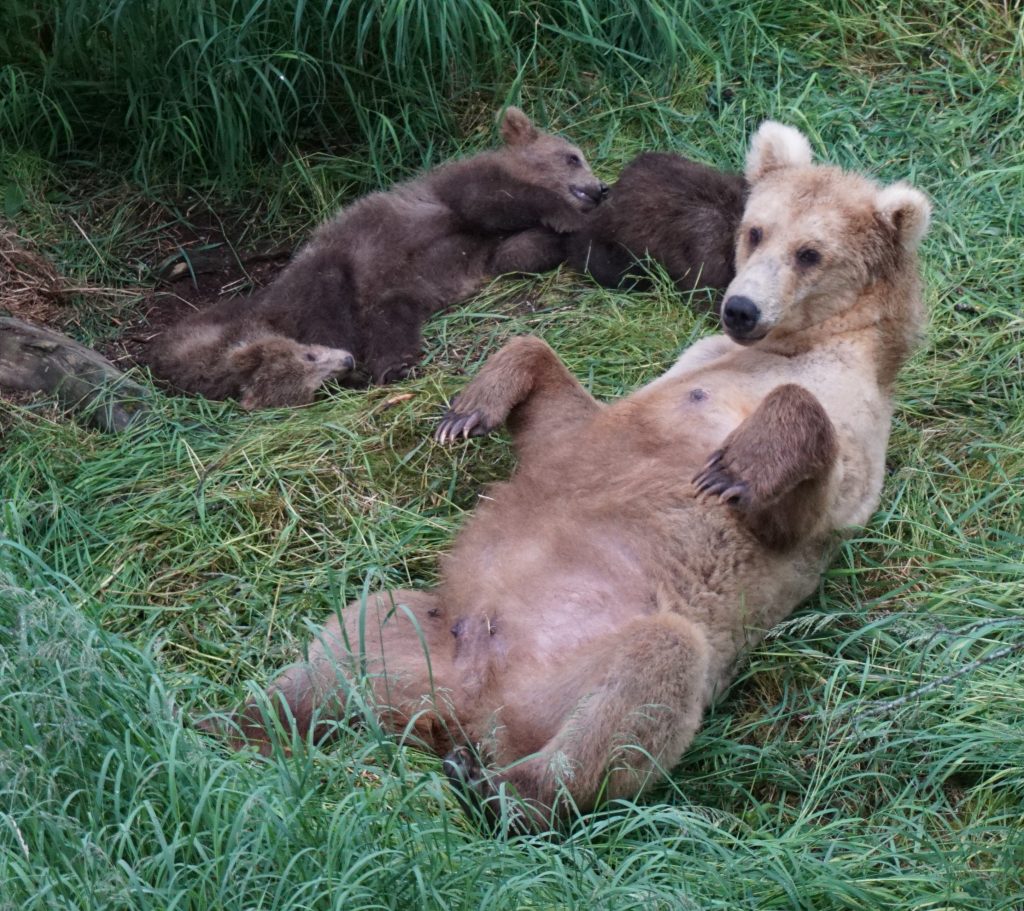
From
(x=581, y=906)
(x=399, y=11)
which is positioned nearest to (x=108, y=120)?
(x=399, y=11)

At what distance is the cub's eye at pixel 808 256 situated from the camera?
15.0ft

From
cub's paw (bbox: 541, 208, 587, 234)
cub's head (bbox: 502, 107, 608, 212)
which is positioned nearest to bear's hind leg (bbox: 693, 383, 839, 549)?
cub's paw (bbox: 541, 208, 587, 234)

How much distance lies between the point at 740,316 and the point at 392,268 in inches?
105

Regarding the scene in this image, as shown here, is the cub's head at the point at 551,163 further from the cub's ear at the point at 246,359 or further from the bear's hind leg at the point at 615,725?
the bear's hind leg at the point at 615,725

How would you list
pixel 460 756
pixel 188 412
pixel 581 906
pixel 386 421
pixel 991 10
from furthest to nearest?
pixel 991 10 < pixel 188 412 < pixel 386 421 < pixel 460 756 < pixel 581 906

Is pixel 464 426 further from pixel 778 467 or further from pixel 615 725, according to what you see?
pixel 615 725

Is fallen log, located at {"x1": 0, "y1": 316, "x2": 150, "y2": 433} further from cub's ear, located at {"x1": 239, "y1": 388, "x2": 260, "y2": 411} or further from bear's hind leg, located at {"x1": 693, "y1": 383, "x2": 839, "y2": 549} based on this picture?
bear's hind leg, located at {"x1": 693, "y1": 383, "x2": 839, "y2": 549}

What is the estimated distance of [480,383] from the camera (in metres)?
4.77

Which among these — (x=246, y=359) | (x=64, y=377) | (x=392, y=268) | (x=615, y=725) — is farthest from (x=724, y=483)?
(x=392, y=268)

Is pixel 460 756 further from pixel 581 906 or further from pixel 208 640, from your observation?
pixel 208 640

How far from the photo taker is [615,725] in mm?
3588

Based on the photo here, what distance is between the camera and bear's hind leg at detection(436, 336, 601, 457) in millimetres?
4723

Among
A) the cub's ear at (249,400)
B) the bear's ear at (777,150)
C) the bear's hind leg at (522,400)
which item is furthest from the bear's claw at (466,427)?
the cub's ear at (249,400)

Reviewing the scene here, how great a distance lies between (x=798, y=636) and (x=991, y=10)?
15.2 ft
